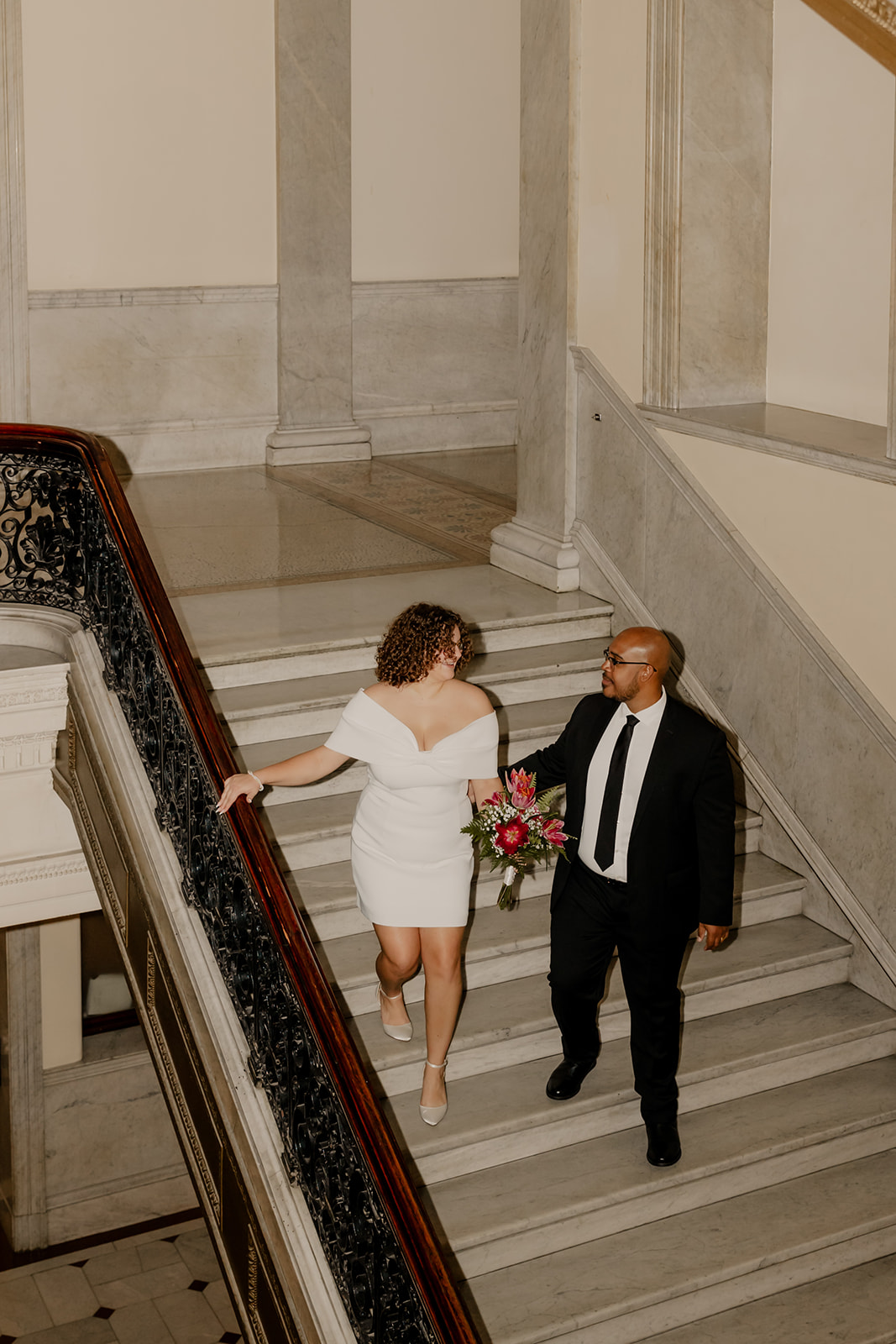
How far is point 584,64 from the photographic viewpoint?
275 inches

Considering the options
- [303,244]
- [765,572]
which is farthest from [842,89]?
[303,244]

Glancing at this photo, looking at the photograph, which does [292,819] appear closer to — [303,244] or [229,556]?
[229,556]

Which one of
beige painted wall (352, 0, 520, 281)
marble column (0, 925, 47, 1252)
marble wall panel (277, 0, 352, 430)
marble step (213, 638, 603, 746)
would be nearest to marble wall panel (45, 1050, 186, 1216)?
marble column (0, 925, 47, 1252)

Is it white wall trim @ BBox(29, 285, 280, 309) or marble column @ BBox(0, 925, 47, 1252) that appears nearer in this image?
white wall trim @ BBox(29, 285, 280, 309)

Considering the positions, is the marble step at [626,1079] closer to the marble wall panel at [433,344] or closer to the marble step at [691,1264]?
the marble step at [691,1264]

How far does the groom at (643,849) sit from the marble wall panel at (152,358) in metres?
6.48

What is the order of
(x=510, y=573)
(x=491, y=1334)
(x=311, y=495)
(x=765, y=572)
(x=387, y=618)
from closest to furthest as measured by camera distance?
(x=491, y=1334)
(x=765, y=572)
(x=387, y=618)
(x=510, y=573)
(x=311, y=495)

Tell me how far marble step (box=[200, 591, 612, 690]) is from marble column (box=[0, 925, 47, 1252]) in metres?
5.49

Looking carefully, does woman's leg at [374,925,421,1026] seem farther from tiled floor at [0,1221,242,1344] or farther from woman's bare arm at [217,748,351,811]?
tiled floor at [0,1221,242,1344]

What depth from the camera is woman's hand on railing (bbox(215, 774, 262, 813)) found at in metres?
4.49

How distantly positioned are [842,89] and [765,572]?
2221 millimetres

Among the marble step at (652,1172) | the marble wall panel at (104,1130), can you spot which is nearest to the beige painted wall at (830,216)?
the marble step at (652,1172)

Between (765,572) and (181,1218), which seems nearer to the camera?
(765,572)

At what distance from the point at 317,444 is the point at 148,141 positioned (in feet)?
7.93
